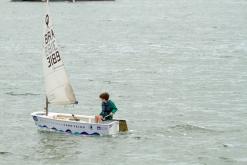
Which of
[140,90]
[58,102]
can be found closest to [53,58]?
[58,102]

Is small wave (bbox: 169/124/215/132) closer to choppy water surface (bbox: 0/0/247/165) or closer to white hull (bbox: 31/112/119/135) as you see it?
choppy water surface (bbox: 0/0/247/165)

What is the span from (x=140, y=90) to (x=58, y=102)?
14.4 metres

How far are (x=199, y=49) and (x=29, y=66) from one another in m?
20.5

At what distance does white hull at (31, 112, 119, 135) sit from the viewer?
109 feet

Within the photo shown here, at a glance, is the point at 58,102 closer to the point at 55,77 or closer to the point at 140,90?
the point at 55,77

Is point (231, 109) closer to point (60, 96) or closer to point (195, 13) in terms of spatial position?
point (60, 96)

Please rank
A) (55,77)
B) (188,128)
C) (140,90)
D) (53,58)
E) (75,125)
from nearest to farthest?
(75,125) < (53,58) < (55,77) < (188,128) < (140,90)

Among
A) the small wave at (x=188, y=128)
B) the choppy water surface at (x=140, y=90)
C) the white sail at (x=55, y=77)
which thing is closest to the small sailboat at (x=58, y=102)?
the white sail at (x=55, y=77)

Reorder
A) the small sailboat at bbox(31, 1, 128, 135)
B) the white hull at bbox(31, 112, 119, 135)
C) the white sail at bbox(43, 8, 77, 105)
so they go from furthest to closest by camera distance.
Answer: the white sail at bbox(43, 8, 77, 105) < the small sailboat at bbox(31, 1, 128, 135) < the white hull at bbox(31, 112, 119, 135)

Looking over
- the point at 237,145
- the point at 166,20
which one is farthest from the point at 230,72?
the point at 166,20

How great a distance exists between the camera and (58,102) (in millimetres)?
35562

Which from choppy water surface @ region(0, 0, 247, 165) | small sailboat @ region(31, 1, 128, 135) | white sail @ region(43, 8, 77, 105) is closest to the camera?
choppy water surface @ region(0, 0, 247, 165)

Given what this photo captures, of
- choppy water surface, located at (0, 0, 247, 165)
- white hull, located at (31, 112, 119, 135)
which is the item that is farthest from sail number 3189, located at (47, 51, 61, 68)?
choppy water surface, located at (0, 0, 247, 165)

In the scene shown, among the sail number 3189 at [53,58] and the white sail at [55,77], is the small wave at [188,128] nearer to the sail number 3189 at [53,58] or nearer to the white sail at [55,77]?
the white sail at [55,77]
